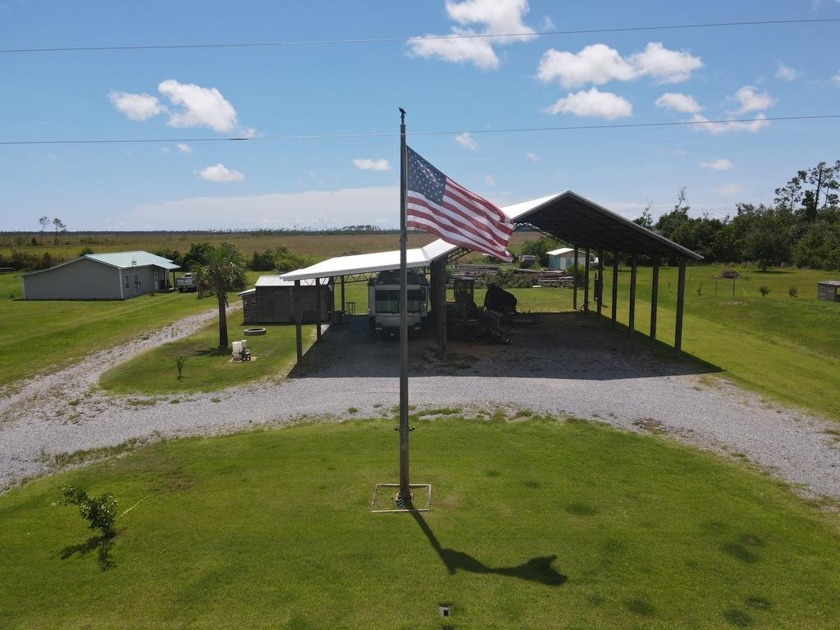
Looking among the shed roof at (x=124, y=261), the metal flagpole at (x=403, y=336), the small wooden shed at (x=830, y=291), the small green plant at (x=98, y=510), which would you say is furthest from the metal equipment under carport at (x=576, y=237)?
the shed roof at (x=124, y=261)

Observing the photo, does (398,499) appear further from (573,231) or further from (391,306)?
(573,231)

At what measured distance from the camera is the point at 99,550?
9398 mm

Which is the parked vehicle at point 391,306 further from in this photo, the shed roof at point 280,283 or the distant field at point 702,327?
the distant field at point 702,327

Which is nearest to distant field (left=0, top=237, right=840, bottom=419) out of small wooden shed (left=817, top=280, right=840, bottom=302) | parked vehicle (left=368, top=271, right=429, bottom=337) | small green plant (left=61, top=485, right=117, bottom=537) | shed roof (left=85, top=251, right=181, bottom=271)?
small wooden shed (left=817, top=280, right=840, bottom=302)

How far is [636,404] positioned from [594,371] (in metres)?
4.13

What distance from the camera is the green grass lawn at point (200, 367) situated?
65.7 feet

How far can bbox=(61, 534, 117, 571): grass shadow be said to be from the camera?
29.6 feet

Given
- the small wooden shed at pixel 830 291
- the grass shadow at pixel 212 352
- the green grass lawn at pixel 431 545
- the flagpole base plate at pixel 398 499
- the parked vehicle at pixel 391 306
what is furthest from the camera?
the small wooden shed at pixel 830 291

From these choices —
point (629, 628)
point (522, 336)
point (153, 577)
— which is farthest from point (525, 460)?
point (522, 336)

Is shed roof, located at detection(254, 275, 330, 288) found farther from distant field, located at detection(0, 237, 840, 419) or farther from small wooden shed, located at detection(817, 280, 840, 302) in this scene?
small wooden shed, located at detection(817, 280, 840, 302)

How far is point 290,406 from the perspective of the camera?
1736cm

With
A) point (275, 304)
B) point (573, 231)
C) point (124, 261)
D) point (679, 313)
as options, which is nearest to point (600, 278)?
point (573, 231)

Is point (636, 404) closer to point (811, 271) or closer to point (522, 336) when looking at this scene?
point (522, 336)

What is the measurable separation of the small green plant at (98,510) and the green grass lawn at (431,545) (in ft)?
0.80
